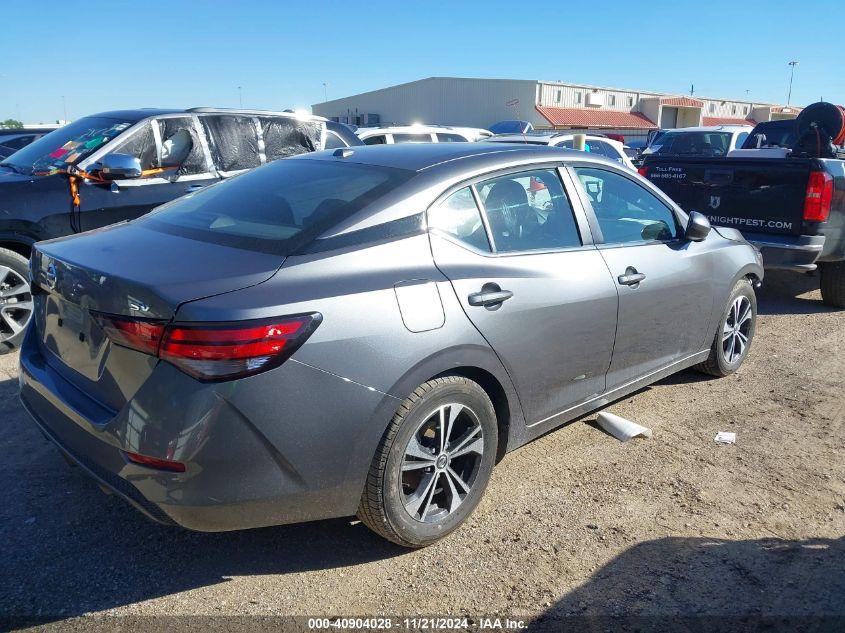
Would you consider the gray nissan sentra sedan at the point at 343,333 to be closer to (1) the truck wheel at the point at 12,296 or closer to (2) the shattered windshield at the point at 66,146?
(1) the truck wheel at the point at 12,296

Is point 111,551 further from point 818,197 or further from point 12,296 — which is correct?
point 818,197

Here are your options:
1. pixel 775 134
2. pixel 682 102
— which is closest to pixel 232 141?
pixel 775 134

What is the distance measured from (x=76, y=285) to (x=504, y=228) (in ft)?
6.18

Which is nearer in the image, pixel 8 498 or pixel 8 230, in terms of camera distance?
pixel 8 498

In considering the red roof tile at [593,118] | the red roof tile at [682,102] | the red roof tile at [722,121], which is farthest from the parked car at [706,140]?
the red roof tile at [722,121]

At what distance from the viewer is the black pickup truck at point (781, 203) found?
639cm

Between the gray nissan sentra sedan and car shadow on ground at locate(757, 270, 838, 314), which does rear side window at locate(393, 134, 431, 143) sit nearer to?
car shadow on ground at locate(757, 270, 838, 314)

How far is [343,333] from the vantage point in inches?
97.0

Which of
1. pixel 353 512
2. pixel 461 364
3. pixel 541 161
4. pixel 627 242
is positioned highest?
pixel 541 161

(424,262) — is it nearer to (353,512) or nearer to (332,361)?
(332,361)

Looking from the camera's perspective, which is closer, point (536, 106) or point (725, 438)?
point (725, 438)

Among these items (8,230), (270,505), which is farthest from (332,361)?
(8,230)

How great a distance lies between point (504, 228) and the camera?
325 centimetres

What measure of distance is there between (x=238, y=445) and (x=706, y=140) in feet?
53.5
